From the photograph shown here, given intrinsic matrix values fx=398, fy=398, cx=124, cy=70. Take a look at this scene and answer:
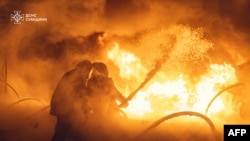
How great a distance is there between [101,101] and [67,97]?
1.47 ft

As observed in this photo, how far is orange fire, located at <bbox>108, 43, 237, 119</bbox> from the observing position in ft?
18.4

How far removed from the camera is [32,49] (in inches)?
238

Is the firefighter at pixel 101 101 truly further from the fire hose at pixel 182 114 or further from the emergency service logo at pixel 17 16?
the emergency service logo at pixel 17 16

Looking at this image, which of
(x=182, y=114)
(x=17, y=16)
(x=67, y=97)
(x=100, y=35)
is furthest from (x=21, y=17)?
(x=182, y=114)

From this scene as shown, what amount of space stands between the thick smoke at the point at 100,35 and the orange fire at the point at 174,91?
12 centimetres

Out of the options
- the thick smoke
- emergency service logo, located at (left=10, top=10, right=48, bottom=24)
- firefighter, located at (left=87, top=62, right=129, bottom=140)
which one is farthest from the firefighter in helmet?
emergency service logo, located at (left=10, top=10, right=48, bottom=24)

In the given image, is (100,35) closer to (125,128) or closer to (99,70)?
(99,70)

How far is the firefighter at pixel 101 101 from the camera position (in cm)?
508

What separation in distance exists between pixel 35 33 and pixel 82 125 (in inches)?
69.8

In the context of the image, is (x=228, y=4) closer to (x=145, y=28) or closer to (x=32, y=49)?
(x=145, y=28)

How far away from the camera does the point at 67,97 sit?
5.13 m

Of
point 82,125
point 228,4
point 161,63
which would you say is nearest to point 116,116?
point 82,125

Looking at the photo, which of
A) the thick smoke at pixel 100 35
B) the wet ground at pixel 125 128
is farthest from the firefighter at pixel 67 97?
the thick smoke at pixel 100 35

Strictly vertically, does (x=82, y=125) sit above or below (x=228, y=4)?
below
